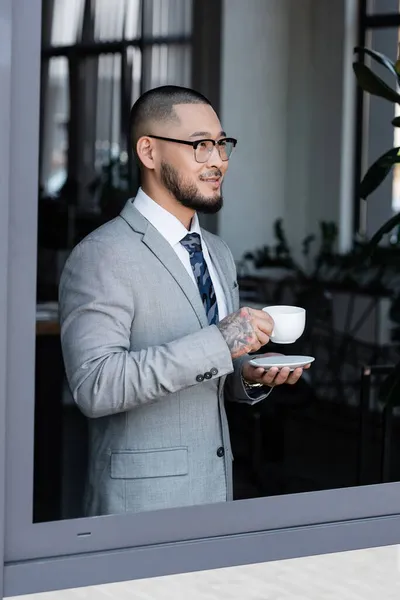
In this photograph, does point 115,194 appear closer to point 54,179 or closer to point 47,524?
point 54,179

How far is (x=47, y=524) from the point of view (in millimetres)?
2104

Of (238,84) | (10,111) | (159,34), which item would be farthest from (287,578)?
(159,34)

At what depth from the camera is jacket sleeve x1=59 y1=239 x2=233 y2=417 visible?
2.26m

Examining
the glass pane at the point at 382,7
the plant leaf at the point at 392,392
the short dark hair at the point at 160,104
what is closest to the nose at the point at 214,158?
the short dark hair at the point at 160,104

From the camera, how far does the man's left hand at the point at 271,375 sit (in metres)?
2.44

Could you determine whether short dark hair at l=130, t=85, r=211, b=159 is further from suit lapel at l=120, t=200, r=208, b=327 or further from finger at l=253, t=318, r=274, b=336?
finger at l=253, t=318, r=274, b=336

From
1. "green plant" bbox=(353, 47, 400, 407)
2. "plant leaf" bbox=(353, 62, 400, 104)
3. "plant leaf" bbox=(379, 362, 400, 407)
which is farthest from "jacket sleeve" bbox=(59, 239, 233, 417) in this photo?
"plant leaf" bbox=(379, 362, 400, 407)

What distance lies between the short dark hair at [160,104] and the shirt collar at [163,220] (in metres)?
0.17

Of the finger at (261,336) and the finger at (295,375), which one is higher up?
the finger at (261,336)

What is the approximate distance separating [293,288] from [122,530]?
16.4 ft

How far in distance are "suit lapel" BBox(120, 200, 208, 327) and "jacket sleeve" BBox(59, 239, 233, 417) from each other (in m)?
0.11

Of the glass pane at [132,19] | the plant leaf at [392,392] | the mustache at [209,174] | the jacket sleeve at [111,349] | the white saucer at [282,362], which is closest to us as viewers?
the jacket sleeve at [111,349]

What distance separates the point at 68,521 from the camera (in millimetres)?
2127

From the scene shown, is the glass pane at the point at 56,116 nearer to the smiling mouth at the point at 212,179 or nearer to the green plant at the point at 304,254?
the green plant at the point at 304,254
